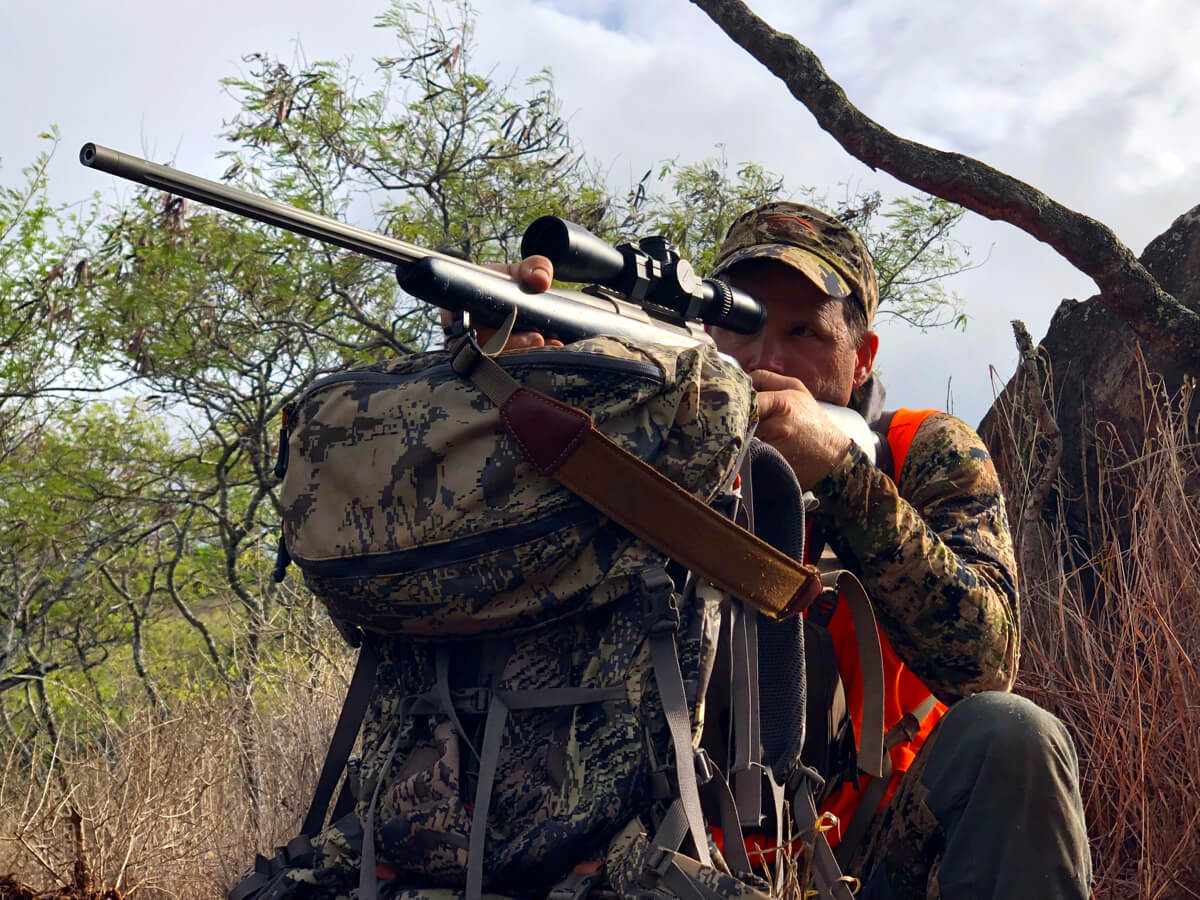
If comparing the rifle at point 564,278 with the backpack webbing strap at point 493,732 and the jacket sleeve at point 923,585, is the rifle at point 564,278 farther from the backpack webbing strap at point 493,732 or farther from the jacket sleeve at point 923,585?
the backpack webbing strap at point 493,732

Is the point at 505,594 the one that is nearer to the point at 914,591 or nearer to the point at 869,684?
the point at 869,684

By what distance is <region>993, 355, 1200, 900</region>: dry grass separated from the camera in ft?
12.1

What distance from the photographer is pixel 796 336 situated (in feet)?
9.64

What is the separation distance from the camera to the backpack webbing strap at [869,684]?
2348 mm

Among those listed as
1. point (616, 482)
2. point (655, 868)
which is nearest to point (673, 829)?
point (655, 868)

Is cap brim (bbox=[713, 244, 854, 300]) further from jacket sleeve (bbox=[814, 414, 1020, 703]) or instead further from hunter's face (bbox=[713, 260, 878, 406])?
jacket sleeve (bbox=[814, 414, 1020, 703])

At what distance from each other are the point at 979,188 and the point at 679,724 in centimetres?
527

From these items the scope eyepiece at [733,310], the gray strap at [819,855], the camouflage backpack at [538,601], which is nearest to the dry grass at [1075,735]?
the scope eyepiece at [733,310]

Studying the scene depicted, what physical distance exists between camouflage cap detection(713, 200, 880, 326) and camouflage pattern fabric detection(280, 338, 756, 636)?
1.06 meters

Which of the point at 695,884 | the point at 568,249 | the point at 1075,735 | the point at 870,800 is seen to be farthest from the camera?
the point at 1075,735

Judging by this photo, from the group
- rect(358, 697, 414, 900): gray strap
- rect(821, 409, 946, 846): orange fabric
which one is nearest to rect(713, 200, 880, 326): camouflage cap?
rect(821, 409, 946, 846): orange fabric

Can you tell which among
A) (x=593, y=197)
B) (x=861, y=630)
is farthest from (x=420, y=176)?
(x=861, y=630)

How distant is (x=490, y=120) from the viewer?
10.6 m

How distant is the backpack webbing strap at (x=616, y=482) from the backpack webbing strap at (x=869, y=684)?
0.51 meters
